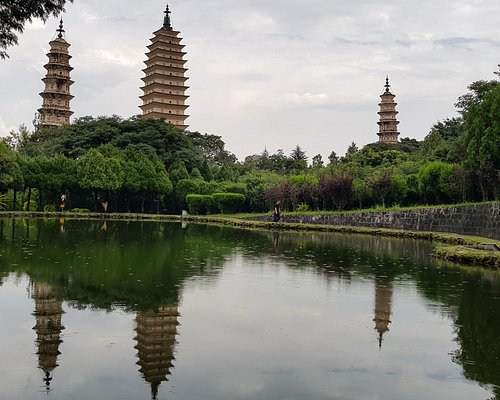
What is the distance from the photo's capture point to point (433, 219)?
28.5 metres

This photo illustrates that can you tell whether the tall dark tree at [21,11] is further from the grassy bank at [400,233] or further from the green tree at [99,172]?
the green tree at [99,172]

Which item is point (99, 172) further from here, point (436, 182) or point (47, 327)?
point (47, 327)

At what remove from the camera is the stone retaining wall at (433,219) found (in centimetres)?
2386

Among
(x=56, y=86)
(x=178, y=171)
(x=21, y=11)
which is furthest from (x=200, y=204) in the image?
(x=21, y=11)

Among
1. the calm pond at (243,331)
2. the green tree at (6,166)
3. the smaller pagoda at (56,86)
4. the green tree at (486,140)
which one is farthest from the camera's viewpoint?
the smaller pagoda at (56,86)

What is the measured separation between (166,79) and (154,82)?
4.81 feet

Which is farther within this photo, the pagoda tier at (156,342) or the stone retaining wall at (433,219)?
the stone retaining wall at (433,219)

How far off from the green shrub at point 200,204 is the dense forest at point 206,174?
78mm

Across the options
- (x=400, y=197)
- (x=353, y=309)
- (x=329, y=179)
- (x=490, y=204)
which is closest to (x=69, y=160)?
(x=329, y=179)

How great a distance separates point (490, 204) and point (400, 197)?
1105 centimetres

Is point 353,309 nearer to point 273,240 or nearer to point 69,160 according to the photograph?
point 273,240

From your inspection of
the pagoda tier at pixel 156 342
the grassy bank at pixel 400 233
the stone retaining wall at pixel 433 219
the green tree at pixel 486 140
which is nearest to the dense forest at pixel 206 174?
the green tree at pixel 486 140

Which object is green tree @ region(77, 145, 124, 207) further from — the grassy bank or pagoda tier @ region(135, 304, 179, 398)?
pagoda tier @ region(135, 304, 179, 398)

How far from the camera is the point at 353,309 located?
1013 centimetres
